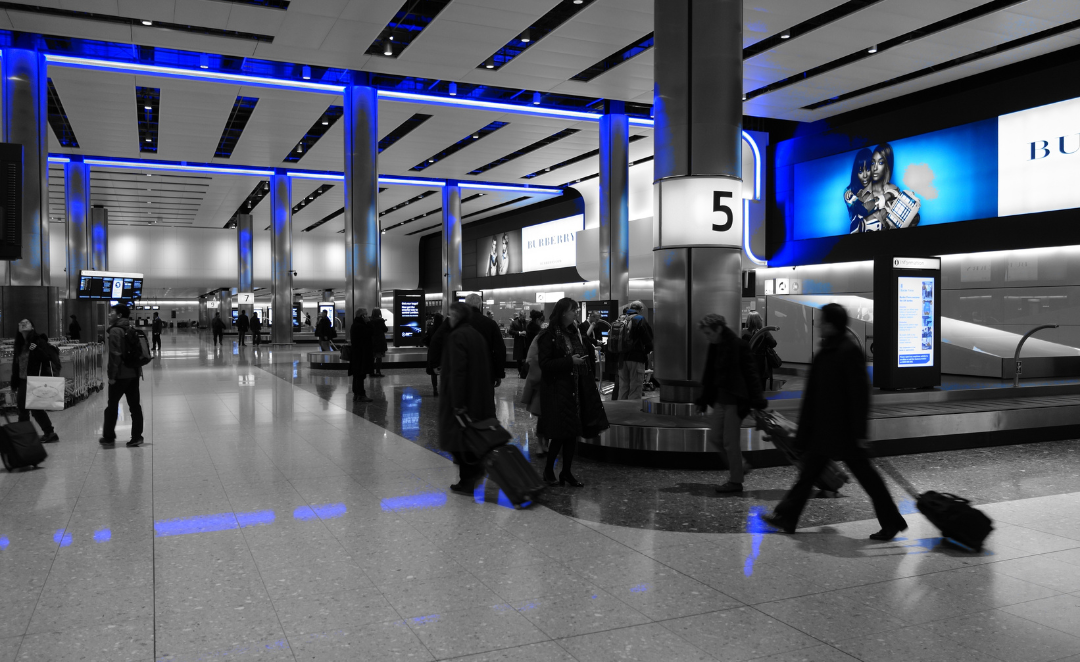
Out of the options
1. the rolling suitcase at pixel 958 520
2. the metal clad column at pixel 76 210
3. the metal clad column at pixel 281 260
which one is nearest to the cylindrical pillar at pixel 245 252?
the metal clad column at pixel 281 260

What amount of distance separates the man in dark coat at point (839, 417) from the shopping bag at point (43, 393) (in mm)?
7284

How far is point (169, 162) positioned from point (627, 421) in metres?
28.1

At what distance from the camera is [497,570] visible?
14.3ft

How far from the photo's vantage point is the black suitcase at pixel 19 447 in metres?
7.04

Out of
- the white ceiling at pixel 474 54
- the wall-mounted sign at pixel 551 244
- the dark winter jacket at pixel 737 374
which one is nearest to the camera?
the dark winter jacket at pixel 737 374

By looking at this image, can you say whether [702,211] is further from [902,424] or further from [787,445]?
[787,445]

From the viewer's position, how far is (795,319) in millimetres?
17000

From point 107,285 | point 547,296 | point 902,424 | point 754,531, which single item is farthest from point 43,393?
point 547,296

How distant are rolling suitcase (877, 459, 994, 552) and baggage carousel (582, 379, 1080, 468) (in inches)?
78.6

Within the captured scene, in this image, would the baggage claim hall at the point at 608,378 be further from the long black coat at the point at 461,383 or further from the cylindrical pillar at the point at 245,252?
the cylindrical pillar at the point at 245,252

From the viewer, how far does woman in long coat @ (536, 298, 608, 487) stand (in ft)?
20.6

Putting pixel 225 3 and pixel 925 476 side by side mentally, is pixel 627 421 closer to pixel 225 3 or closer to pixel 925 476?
pixel 925 476

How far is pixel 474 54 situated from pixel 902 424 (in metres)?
13.3

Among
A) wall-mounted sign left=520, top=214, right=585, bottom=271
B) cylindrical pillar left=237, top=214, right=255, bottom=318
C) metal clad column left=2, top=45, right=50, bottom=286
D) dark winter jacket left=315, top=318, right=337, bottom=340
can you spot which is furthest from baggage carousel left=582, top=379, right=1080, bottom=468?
cylindrical pillar left=237, top=214, right=255, bottom=318
